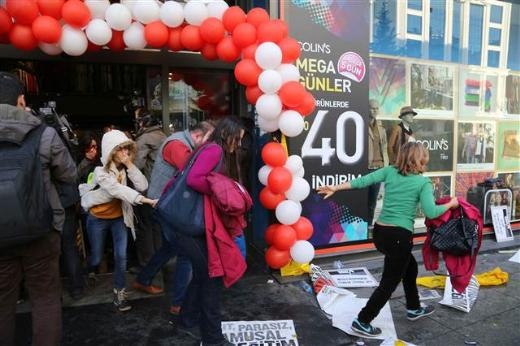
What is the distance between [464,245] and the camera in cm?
343

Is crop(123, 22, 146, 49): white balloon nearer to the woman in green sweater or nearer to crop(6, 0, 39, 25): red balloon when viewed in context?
crop(6, 0, 39, 25): red balloon

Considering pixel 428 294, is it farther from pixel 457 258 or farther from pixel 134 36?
pixel 134 36

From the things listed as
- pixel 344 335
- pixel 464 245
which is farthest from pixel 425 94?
pixel 344 335

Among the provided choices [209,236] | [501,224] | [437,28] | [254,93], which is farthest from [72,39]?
[501,224]

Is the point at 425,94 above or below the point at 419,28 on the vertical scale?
below

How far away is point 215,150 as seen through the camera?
9.20ft

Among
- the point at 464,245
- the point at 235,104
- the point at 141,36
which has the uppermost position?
the point at 141,36

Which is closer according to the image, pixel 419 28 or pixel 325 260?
pixel 325 260

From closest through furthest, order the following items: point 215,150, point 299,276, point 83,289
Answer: point 215,150
point 83,289
point 299,276

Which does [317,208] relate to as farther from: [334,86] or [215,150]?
[215,150]

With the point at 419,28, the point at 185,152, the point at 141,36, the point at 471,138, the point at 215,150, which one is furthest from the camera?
the point at 471,138

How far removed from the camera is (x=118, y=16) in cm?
366

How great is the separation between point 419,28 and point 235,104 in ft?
8.82

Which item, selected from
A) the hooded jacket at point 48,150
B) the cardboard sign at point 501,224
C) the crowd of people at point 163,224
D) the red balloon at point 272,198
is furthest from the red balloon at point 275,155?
the cardboard sign at point 501,224
